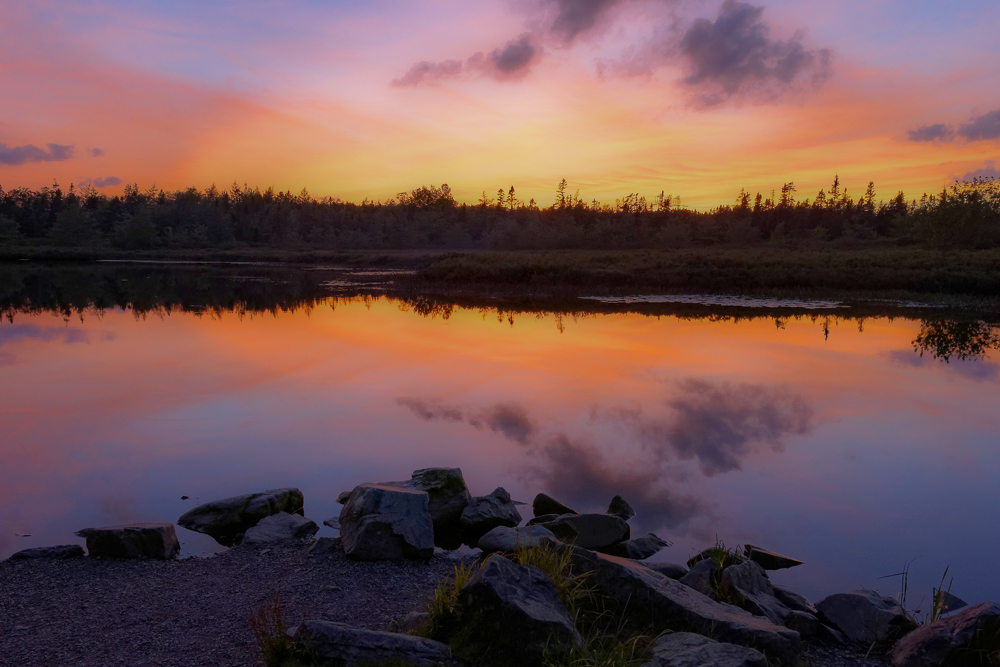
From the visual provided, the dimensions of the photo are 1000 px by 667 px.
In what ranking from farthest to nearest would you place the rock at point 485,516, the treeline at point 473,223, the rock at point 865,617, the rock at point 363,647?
the treeline at point 473,223, the rock at point 485,516, the rock at point 865,617, the rock at point 363,647

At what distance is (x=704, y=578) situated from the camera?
19.6ft

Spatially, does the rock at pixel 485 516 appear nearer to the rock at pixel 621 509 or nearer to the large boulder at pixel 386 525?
the large boulder at pixel 386 525

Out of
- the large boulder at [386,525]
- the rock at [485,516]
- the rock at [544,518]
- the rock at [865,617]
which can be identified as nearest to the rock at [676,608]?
the rock at [865,617]

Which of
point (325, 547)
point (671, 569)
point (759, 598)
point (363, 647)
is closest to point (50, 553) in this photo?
point (325, 547)

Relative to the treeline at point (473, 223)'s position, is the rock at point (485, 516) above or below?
below

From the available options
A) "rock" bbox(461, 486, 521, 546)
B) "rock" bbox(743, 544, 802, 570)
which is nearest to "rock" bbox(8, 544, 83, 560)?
"rock" bbox(461, 486, 521, 546)

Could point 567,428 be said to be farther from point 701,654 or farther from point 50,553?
point 50,553

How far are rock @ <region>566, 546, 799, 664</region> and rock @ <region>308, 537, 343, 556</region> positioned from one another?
2.85 meters

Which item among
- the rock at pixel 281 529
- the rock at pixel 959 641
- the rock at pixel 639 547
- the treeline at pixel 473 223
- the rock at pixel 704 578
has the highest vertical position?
the treeline at pixel 473 223

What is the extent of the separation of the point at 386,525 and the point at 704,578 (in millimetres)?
3242

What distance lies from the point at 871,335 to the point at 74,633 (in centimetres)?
2365

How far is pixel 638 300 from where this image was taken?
3169 cm

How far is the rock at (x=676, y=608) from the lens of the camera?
15.2 ft

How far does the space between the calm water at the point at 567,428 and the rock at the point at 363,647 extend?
3575 mm
